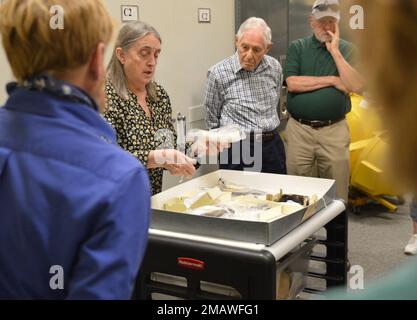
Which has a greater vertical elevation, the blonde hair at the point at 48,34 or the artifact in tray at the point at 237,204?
the blonde hair at the point at 48,34

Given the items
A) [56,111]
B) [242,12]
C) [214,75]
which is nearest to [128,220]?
[56,111]

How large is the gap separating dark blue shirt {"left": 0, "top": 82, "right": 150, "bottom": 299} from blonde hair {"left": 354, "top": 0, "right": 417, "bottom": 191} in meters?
0.51

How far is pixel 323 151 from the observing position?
3.45m

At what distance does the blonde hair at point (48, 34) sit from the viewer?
90 centimetres

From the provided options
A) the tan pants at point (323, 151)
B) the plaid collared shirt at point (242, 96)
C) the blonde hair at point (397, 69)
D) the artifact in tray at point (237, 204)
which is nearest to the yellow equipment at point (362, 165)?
the tan pants at point (323, 151)

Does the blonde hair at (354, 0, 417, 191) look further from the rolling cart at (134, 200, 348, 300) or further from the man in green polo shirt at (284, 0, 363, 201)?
the man in green polo shirt at (284, 0, 363, 201)

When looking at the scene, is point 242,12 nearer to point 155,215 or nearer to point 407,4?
point 155,215

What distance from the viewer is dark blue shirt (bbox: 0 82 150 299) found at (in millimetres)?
879

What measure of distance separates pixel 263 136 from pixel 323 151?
46 cm

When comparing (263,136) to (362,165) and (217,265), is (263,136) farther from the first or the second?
(217,265)

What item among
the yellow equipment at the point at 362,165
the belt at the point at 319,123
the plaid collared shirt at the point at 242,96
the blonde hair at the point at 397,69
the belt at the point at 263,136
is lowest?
the yellow equipment at the point at 362,165

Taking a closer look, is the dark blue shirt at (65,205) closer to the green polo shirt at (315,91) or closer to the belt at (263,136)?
the belt at (263,136)

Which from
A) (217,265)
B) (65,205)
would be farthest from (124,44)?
(65,205)
